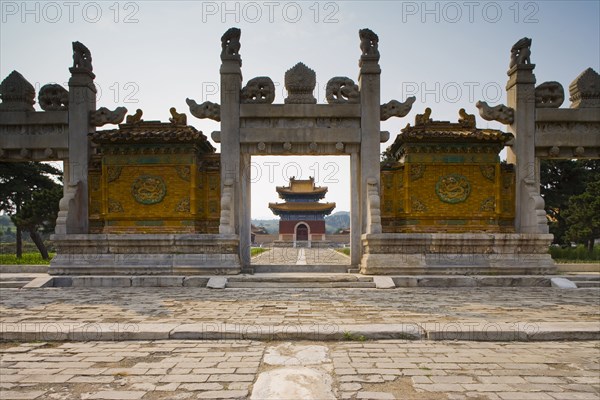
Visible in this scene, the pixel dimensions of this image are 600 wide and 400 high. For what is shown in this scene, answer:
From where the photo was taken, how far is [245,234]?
12.9m

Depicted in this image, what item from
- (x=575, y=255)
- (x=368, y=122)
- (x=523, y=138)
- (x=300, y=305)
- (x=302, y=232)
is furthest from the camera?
(x=302, y=232)

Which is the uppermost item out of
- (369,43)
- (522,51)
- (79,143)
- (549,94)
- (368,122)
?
(369,43)

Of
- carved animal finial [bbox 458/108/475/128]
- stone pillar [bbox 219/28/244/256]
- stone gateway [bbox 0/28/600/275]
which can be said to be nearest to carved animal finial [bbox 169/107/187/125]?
stone gateway [bbox 0/28/600/275]

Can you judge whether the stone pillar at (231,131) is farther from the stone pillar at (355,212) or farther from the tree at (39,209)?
the tree at (39,209)

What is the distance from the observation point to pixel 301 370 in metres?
3.98

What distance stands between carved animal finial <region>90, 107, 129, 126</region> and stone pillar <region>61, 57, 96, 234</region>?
0.18 metres

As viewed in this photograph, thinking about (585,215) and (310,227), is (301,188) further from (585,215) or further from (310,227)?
(585,215)

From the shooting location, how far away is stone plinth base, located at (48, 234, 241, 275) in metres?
11.5

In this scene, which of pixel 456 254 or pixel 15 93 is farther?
pixel 15 93

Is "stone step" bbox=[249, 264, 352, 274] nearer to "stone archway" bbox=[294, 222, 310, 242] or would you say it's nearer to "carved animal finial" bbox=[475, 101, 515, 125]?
"carved animal finial" bbox=[475, 101, 515, 125]

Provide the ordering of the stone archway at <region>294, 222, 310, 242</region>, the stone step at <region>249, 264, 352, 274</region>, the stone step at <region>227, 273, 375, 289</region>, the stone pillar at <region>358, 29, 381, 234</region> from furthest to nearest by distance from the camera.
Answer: the stone archway at <region>294, 222, 310, 242</region>
the stone step at <region>249, 264, 352, 274</region>
the stone pillar at <region>358, 29, 381, 234</region>
the stone step at <region>227, 273, 375, 289</region>

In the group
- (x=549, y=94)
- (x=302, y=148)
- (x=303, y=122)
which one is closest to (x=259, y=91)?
(x=303, y=122)

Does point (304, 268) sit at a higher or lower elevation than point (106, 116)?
lower

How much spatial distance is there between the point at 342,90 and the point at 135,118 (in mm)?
6728
